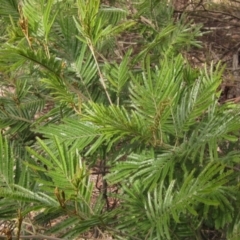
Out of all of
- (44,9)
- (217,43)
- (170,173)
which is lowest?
(217,43)

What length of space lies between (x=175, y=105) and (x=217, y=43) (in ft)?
5.92

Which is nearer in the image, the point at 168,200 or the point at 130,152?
the point at 168,200

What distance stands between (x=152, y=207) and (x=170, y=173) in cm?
5

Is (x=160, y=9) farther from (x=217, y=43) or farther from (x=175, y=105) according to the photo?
(x=217, y=43)

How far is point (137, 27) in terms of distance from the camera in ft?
3.61

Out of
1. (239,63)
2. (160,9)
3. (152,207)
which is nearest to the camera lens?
(152,207)

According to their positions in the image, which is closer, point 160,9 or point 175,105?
point 175,105

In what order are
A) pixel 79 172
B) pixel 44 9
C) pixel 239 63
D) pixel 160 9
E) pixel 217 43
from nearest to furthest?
pixel 79 172
pixel 44 9
pixel 160 9
pixel 239 63
pixel 217 43

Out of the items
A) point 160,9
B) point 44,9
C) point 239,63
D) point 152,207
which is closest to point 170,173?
point 152,207

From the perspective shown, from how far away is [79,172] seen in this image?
22.5 inches

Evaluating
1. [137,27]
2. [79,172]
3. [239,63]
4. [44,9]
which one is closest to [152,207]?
[79,172]

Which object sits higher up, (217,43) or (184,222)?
(184,222)

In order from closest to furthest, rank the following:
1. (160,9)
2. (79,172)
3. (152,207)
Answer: (79,172) → (152,207) → (160,9)

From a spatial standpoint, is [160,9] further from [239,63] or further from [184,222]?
[239,63]
